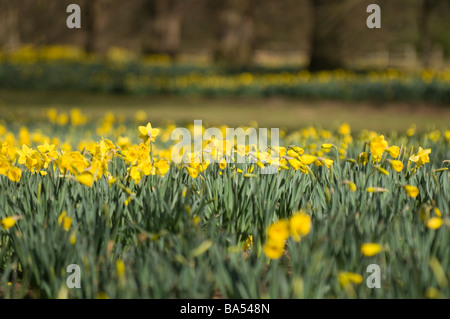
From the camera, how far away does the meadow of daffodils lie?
177cm

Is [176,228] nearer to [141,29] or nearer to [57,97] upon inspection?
[57,97]

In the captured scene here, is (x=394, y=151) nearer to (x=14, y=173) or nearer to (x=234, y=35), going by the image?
(x=14, y=173)

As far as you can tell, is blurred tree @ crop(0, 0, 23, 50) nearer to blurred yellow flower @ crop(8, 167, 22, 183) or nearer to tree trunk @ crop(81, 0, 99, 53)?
blurred yellow flower @ crop(8, 167, 22, 183)

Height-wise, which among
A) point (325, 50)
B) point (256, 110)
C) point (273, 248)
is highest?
point (325, 50)

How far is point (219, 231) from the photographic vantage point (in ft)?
7.45

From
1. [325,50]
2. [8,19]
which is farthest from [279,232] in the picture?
[325,50]

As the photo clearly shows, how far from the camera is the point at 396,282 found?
183 centimetres

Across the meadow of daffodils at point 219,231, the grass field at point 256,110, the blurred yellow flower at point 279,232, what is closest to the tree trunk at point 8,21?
the meadow of daffodils at point 219,231

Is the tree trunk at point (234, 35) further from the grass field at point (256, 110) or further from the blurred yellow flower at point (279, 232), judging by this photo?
the blurred yellow flower at point (279, 232)

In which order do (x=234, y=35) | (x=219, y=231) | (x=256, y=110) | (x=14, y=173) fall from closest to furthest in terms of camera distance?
1. (x=219, y=231)
2. (x=14, y=173)
3. (x=256, y=110)
4. (x=234, y=35)

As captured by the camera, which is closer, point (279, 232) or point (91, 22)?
point (279, 232)

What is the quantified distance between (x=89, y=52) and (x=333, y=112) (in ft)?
43.3
